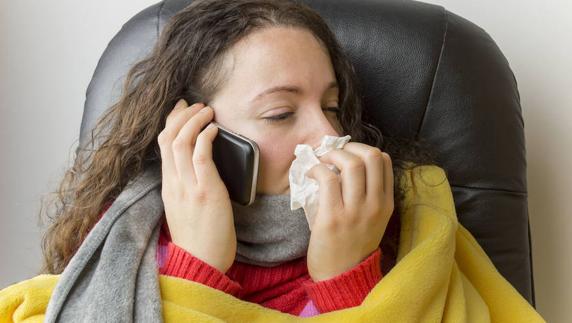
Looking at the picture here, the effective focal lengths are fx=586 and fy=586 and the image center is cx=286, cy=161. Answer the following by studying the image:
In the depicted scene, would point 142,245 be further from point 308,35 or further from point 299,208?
point 308,35

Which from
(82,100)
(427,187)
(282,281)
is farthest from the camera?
(82,100)

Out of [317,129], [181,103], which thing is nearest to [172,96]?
[181,103]

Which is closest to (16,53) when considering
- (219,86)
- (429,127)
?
(219,86)

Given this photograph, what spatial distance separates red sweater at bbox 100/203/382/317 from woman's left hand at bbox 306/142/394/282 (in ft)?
0.07

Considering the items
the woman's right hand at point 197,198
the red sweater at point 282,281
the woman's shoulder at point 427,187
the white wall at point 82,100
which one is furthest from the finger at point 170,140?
the white wall at point 82,100

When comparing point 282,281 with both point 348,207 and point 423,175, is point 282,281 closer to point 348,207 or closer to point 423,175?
point 348,207

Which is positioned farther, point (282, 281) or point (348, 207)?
point (282, 281)

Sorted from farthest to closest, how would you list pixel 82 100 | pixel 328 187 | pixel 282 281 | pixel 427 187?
1. pixel 82 100
2. pixel 427 187
3. pixel 282 281
4. pixel 328 187

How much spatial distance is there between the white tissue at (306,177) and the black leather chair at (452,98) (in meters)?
0.30

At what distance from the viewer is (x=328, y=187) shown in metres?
0.83

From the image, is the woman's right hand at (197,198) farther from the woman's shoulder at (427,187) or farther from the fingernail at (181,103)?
the woman's shoulder at (427,187)

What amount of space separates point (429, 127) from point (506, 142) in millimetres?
154

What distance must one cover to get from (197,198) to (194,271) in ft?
0.35

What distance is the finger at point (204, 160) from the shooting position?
0.88m
